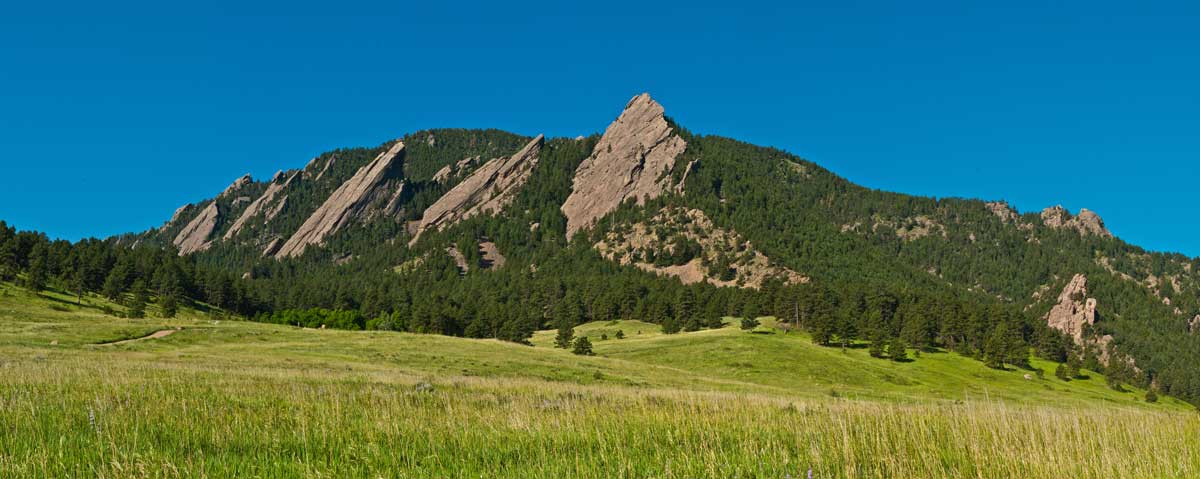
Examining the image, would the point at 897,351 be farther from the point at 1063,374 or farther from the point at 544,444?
the point at 544,444

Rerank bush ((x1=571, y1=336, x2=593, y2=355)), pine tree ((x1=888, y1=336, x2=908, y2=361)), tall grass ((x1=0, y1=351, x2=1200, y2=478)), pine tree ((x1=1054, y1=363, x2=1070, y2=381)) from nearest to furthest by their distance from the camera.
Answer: tall grass ((x1=0, y1=351, x2=1200, y2=478)), bush ((x1=571, y1=336, x2=593, y2=355)), pine tree ((x1=888, y1=336, x2=908, y2=361)), pine tree ((x1=1054, y1=363, x2=1070, y2=381))

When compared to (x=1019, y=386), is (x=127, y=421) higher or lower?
higher

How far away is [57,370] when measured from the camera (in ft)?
65.6

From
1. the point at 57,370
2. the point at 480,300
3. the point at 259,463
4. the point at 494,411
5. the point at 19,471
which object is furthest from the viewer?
the point at 480,300

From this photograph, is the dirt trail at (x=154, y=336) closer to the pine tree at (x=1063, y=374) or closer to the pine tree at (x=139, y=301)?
the pine tree at (x=139, y=301)

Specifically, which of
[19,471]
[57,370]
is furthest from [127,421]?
[57,370]

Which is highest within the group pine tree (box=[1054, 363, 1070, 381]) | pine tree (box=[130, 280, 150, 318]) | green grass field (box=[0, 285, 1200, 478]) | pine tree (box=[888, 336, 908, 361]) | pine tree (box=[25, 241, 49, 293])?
pine tree (box=[25, 241, 49, 293])

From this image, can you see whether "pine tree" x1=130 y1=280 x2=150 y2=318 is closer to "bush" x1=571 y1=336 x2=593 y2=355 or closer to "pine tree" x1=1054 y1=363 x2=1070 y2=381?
"bush" x1=571 y1=336 x2=593 y2=355

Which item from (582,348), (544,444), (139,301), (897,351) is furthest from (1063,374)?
(139,301)

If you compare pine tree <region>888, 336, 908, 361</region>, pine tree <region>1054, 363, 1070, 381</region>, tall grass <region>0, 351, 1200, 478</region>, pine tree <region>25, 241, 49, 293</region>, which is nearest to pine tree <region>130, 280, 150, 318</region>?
pine tree <region>25, 241, 49, 293</region>

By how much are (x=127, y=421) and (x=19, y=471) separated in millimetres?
3593

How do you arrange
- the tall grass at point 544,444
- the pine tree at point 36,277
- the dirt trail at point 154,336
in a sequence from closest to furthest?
the tall grass at point 544,444 → the dirt trail at point 154,336 → the pine tree at point 36,277

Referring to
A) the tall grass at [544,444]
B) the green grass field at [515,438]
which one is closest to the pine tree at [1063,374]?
the green grass field at [515,438]

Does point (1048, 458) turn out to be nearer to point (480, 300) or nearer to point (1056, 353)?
point (1056, 353)
